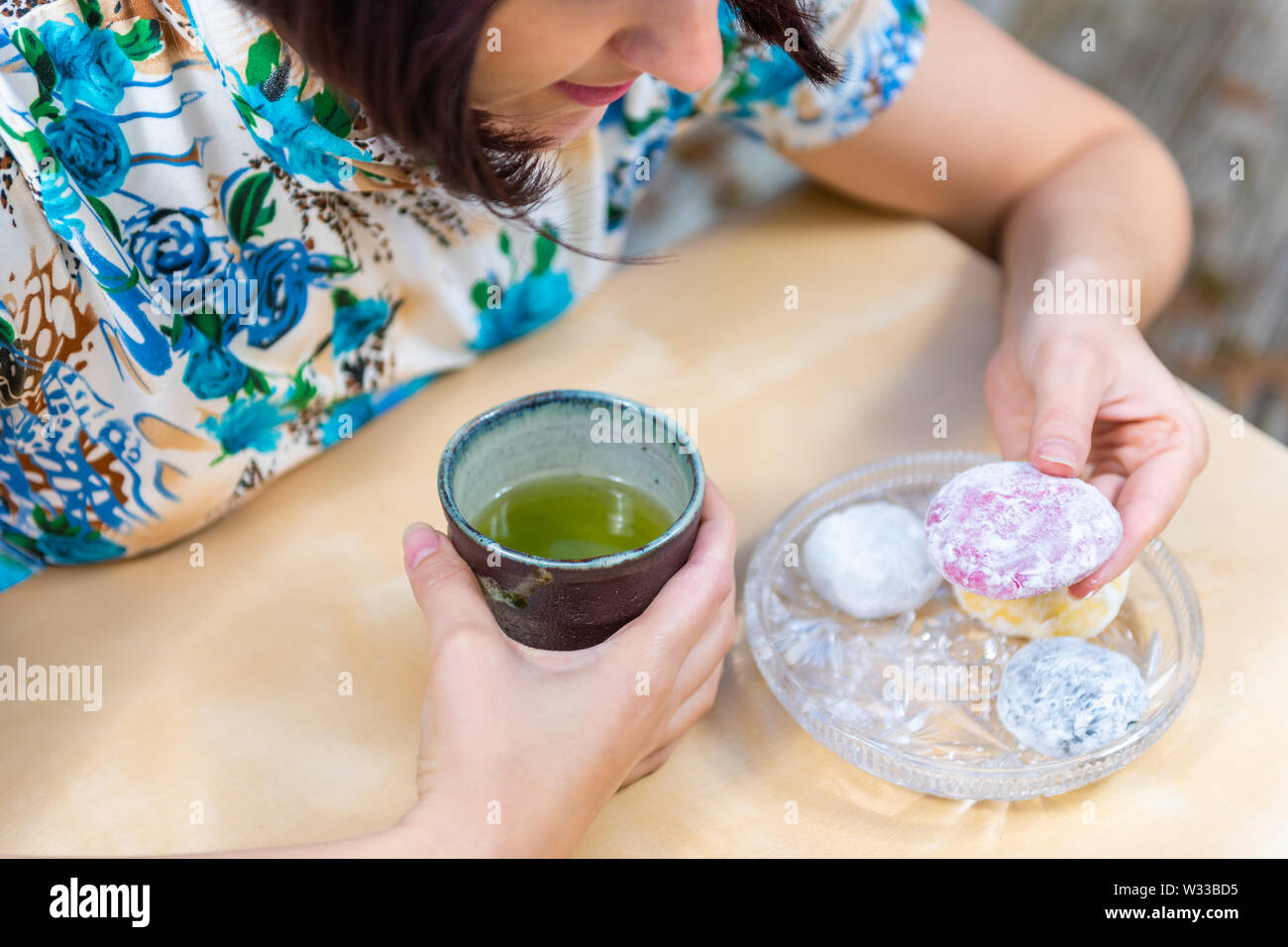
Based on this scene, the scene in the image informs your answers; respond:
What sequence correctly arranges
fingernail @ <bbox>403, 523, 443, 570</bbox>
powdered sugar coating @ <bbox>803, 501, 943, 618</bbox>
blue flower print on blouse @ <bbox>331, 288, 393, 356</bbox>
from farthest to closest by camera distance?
blue flower print on blouse @ <bbox>331, 288, 393, 356</bbox>
powdered sugar coating @ <bbox>803, 501, 943, 618</bbox>
fingernail @ <bbox>403, 523, 443, 570</bbox>

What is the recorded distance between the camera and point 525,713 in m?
0.54

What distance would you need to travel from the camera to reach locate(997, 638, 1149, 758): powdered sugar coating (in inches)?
23.3

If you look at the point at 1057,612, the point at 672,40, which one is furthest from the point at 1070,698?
the point at 672,40

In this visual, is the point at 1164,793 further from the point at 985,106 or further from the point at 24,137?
the point at 24,137

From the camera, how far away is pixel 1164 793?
62 cm

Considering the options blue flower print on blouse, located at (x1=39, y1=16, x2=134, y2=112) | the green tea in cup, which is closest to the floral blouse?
blue flower print on blouse, located at (x1=39, y1=16, x2=134, y2=112)

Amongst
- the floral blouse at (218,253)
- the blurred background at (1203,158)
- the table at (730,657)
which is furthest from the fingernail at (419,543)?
the blurred background at (1203,158)

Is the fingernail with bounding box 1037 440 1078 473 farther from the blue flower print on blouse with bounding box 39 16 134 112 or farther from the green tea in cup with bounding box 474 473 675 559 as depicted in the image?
the blue flower print on blouse with bounding box 39 16 134 112

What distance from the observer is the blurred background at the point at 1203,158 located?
166cm

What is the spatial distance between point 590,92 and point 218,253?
0.28 metres

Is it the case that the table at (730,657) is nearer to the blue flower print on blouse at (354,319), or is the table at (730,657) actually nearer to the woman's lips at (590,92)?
the blue flower print on blouse at (354,319)

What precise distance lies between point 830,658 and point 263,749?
341mm

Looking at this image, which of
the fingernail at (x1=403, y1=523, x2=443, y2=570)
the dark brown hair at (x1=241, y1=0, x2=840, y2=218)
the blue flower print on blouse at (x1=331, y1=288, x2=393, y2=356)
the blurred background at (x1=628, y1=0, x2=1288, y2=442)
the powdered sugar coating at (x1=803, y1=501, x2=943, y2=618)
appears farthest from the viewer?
the blurred background at (x1=628, y1=0, x2=1288, y2=442)

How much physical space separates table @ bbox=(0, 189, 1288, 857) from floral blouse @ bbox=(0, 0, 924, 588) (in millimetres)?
38
